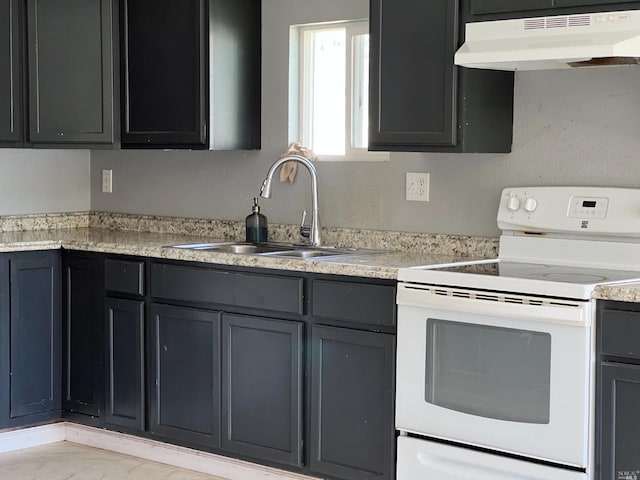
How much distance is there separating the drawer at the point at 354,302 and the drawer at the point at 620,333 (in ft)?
2.33

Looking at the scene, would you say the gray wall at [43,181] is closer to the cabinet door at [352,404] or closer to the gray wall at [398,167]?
the gray wall at [398,167]

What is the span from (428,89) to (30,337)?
6.37ft

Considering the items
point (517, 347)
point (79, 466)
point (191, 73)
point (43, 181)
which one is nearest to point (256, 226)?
point (191, 73)

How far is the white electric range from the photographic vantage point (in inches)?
120

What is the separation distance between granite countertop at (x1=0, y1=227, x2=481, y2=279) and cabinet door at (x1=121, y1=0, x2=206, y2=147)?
1.44ft

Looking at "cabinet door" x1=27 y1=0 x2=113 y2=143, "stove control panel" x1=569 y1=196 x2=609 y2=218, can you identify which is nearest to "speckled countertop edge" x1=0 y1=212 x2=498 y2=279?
"stove control panel" x1=569 y1=196 x2=609 y2=218

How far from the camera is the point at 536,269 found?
3.44 meters

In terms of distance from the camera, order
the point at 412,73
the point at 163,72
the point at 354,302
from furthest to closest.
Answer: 1. the point at 163,72
2. the point at 412,73
3. the point at 354,302

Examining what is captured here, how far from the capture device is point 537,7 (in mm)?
3318

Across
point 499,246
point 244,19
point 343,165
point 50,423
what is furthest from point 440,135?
point 50,423

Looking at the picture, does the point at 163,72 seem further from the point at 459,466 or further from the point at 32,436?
the point at 459,466

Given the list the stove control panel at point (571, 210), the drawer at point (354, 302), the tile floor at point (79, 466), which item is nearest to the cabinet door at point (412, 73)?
the stove control panel at point (571, 210)

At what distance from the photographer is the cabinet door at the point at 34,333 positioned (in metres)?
4.31

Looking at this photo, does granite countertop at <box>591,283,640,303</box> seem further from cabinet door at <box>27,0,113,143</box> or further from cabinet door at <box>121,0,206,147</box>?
cabinet door at <box>27,0,113,143</box>
